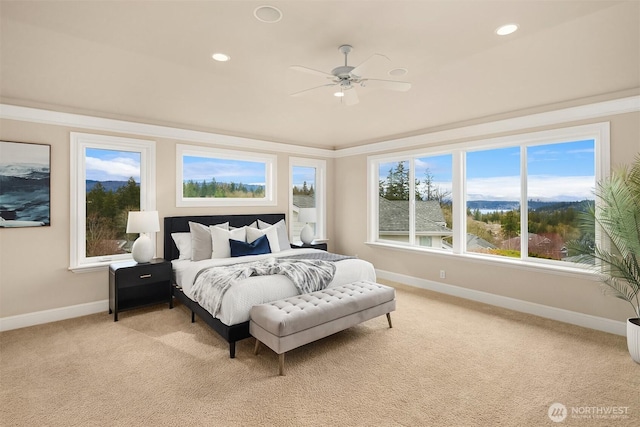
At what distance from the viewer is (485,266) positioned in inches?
178

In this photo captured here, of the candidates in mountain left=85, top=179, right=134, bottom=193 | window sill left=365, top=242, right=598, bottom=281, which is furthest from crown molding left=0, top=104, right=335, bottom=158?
window sill left=365, top=242, right=598, bottom=281

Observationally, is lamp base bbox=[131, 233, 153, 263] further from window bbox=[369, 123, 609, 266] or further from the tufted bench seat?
window bbox=[369, 123, 609, 266]

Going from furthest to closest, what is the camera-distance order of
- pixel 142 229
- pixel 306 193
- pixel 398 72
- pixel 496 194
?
pixel 306 193 < pixel 496 194 < pixel 142 229 < pixel 398 72

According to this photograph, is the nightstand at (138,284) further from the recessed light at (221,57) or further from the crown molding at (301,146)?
the recessed light at (221,57)

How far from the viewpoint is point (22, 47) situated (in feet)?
9.05

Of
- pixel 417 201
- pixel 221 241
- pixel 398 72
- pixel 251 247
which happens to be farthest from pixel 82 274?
pixel 417 201

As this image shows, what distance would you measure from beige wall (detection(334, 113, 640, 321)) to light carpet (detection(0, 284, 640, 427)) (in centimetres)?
34

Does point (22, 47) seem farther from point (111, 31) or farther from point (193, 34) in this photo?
point (193, 34)

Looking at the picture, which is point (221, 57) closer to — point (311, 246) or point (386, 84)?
point (386, 84)

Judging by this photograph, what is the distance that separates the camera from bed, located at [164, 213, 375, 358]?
118 inches

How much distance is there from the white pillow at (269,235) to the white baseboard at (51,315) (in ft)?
6.62

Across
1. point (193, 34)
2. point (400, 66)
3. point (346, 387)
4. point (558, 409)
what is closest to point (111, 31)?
point (193, 34)

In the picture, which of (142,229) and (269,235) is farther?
(269,235)

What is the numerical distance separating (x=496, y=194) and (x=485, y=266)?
40.2 inches
